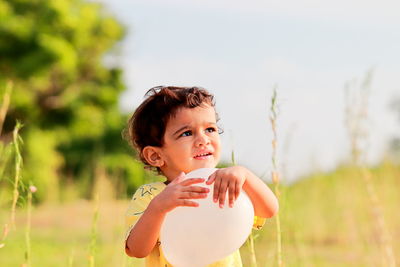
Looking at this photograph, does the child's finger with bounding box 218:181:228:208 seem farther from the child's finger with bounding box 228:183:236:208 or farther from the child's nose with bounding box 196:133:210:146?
the child's nose with bounding box 196:133:210:146

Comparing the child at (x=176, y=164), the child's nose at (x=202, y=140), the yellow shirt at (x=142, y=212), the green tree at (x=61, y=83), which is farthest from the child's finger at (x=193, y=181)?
the green tree at (x=61, y=83)

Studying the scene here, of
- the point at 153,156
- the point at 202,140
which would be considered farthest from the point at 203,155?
the point at 153,156

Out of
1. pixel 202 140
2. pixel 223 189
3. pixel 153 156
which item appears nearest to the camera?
pixel 223 189

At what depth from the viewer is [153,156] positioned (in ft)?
6.07

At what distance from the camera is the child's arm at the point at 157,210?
1.52m

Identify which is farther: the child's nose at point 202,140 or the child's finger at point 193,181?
the child's nose at point 202,140

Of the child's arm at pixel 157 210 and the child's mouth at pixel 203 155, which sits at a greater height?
the child's mouth at pixel 203 155

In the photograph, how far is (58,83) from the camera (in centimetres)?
2128

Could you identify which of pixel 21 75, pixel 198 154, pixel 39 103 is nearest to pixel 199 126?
pixel 198 154

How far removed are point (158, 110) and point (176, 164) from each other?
17 centimetres

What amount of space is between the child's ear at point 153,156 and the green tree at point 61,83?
16.2m

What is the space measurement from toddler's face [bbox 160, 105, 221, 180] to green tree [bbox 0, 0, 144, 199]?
16.3 m

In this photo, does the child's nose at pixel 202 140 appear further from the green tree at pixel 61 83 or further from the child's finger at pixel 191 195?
the green tree at pixel 61 83

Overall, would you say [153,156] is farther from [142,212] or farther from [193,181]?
[193,181]
